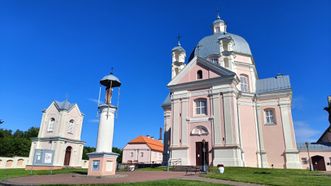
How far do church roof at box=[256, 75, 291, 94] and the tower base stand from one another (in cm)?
2111

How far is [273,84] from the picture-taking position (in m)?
29.9

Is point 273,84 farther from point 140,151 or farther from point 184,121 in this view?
point 140,151

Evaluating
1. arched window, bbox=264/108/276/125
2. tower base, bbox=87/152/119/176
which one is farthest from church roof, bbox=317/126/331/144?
tower base, bbox=87/152/119/176

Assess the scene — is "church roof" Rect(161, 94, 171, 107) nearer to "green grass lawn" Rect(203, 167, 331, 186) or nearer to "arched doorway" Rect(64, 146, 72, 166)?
"arched doorway" Rect(64, 146, 72, 166)

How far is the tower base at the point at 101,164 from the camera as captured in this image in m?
15.0

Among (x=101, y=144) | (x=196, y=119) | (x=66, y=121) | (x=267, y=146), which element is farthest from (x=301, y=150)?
(x=66, y=121)

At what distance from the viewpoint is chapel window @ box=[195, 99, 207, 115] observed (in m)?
25.4

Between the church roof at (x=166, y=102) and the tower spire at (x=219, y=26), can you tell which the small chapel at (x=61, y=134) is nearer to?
the church roof at (x=166, y=102)

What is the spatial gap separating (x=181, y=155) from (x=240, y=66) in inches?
544

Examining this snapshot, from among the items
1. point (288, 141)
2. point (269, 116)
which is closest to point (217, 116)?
point (269, 116)

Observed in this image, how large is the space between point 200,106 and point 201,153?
494 centimetres

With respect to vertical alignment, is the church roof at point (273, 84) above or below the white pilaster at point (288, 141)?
above

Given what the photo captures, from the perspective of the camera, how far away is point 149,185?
1024 centimetres

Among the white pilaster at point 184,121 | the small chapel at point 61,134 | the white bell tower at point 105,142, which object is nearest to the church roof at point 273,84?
the white pilaster at point 184,121
